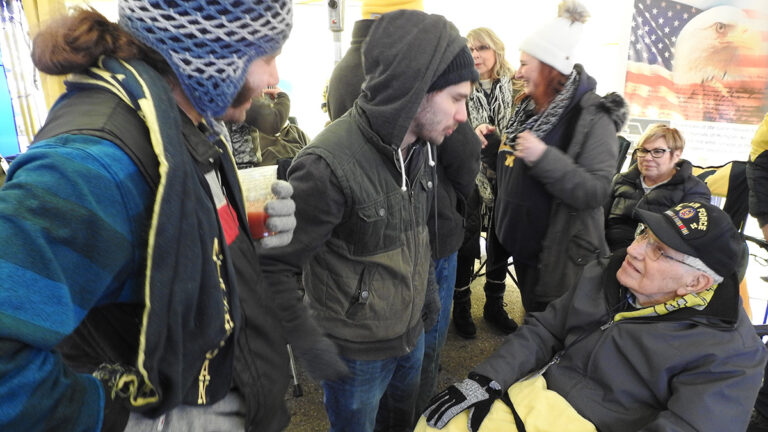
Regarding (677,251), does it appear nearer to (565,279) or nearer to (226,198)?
(565,279)

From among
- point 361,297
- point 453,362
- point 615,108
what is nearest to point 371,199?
point 361,297

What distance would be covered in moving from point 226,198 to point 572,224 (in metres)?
1.58

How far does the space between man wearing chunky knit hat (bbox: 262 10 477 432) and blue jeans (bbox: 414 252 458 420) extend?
51 centimetres

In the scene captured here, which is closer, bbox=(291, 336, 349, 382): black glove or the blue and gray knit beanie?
the blue and gray knit beanie

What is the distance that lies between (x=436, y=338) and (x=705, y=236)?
1.09 m

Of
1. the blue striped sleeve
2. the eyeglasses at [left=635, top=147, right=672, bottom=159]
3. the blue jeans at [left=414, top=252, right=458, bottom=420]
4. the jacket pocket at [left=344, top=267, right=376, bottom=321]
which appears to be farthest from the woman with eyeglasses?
the blue striped sleeve

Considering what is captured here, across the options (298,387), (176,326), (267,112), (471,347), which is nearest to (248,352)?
(176,326)

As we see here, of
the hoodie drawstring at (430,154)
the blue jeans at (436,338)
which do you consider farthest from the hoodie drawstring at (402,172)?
the blue jeans at (436,338)

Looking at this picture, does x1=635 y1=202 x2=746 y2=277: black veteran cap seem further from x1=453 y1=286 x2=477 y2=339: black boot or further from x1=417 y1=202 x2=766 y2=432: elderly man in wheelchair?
x1=453 y1=286 x2=477 y2=339: black boot

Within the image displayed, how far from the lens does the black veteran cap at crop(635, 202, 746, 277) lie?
1357mm

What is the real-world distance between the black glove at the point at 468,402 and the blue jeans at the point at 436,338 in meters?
0.44

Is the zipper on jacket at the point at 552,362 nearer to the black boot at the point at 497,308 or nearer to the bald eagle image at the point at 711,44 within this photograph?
the black boot at the point at 497,308

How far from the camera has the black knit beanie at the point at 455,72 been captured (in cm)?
136

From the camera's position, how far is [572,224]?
6.43ft
